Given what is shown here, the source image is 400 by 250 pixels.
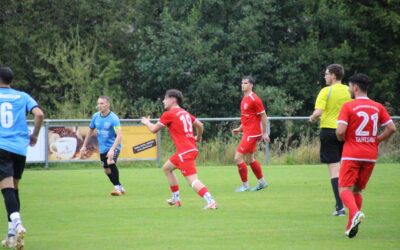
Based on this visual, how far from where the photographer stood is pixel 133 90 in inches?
1747

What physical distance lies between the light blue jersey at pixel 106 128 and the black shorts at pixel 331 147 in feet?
15.9

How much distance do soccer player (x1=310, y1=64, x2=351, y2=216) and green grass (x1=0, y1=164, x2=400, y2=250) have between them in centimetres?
60

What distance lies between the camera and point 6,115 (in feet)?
35.3

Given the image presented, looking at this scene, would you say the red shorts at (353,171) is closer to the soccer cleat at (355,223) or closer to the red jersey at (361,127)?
the red jersey at (361,127)

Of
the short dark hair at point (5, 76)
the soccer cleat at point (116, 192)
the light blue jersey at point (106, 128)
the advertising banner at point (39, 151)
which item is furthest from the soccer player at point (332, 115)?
the advertising banner at point (39, 151)

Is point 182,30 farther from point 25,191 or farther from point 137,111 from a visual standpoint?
point 25,191

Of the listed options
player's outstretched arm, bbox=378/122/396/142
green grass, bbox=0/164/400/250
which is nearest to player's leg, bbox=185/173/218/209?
green grass, bbox=0/164/400/250

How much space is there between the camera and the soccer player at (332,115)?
13414 millimetres

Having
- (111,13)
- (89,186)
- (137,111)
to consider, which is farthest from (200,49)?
(89,186)

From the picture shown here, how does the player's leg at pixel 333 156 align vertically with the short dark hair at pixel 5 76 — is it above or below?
below

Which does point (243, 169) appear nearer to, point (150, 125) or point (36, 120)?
point (150, 125)

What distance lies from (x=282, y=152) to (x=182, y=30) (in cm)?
1229

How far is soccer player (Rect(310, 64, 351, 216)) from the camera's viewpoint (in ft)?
44.0

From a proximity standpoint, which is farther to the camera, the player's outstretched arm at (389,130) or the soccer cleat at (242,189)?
the soccer cleat at (242,189)
